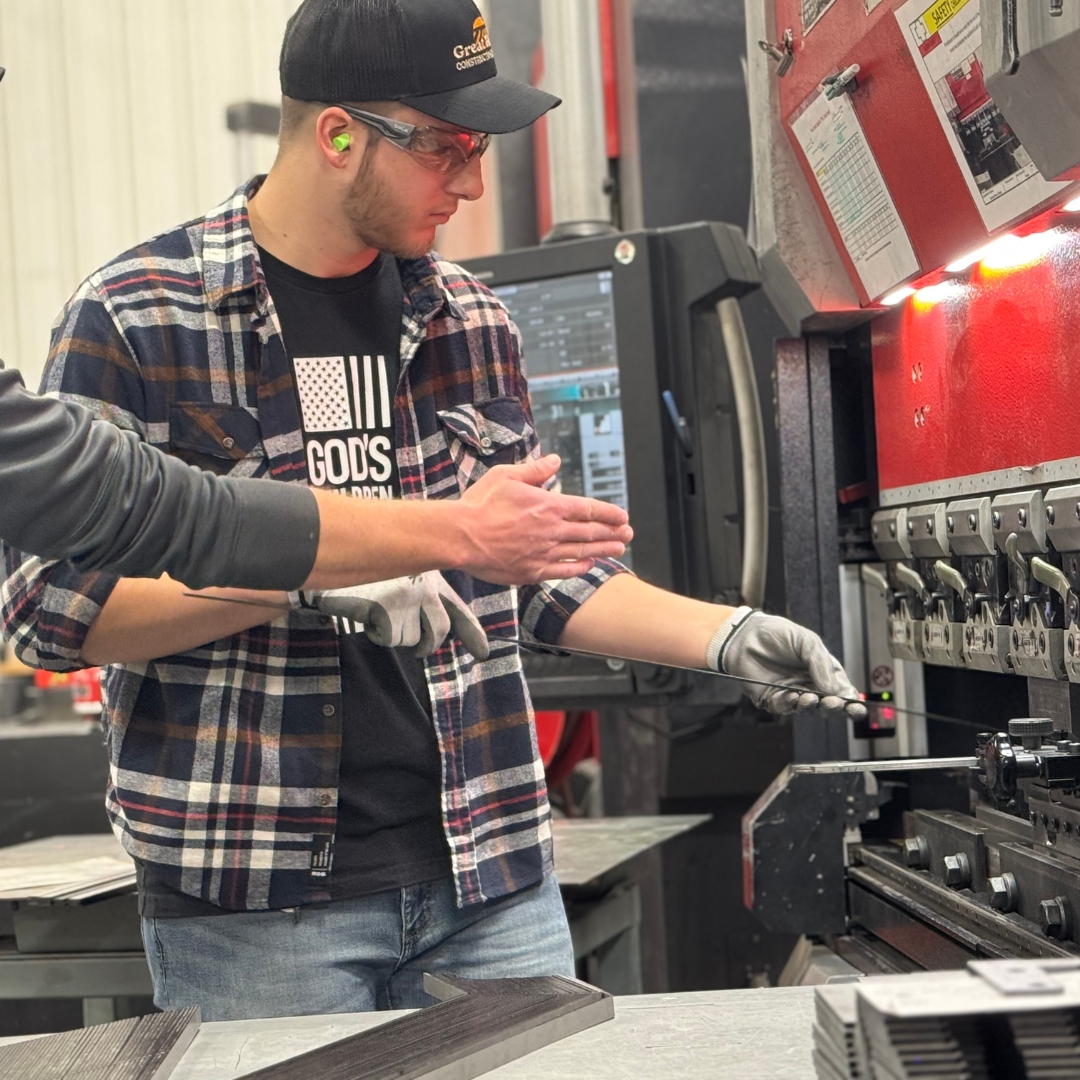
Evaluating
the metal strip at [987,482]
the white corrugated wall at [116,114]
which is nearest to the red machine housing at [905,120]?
the metal strip at [987,482]

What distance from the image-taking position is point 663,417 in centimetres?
254

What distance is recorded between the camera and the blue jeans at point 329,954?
1.43m

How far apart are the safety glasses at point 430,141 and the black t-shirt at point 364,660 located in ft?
0.47

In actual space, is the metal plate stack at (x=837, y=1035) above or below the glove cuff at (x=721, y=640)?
below

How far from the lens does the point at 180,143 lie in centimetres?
432

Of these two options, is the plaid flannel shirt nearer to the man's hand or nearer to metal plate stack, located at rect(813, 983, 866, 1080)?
the man's hand

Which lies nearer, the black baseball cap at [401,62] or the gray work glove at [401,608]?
the gray work glove at [401,608]

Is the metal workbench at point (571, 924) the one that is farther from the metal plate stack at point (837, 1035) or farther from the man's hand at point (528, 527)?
the metal plate stack at point (837, 1035)

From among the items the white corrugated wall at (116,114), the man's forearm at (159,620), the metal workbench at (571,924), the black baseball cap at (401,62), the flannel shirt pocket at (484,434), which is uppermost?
the white corrugated wall at (116,114)

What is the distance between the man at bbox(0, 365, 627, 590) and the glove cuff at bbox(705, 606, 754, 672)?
1.02 feet

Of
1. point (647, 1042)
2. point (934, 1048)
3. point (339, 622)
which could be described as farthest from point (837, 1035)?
point (339, 622)

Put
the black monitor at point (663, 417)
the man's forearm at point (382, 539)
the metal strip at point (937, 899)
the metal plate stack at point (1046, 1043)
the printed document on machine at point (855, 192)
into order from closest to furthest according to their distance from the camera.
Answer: the metal plate stack at point (1046, 1043)
the man's forearm at point (382, 539)
the metal strip at point (937, 899)
the printed document on machine at point (855, 192)
the black monitor at point (663, 417)

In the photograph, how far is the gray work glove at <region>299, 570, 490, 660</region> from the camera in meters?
1.31

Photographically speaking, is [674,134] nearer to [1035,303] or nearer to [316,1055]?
[1035,303]
